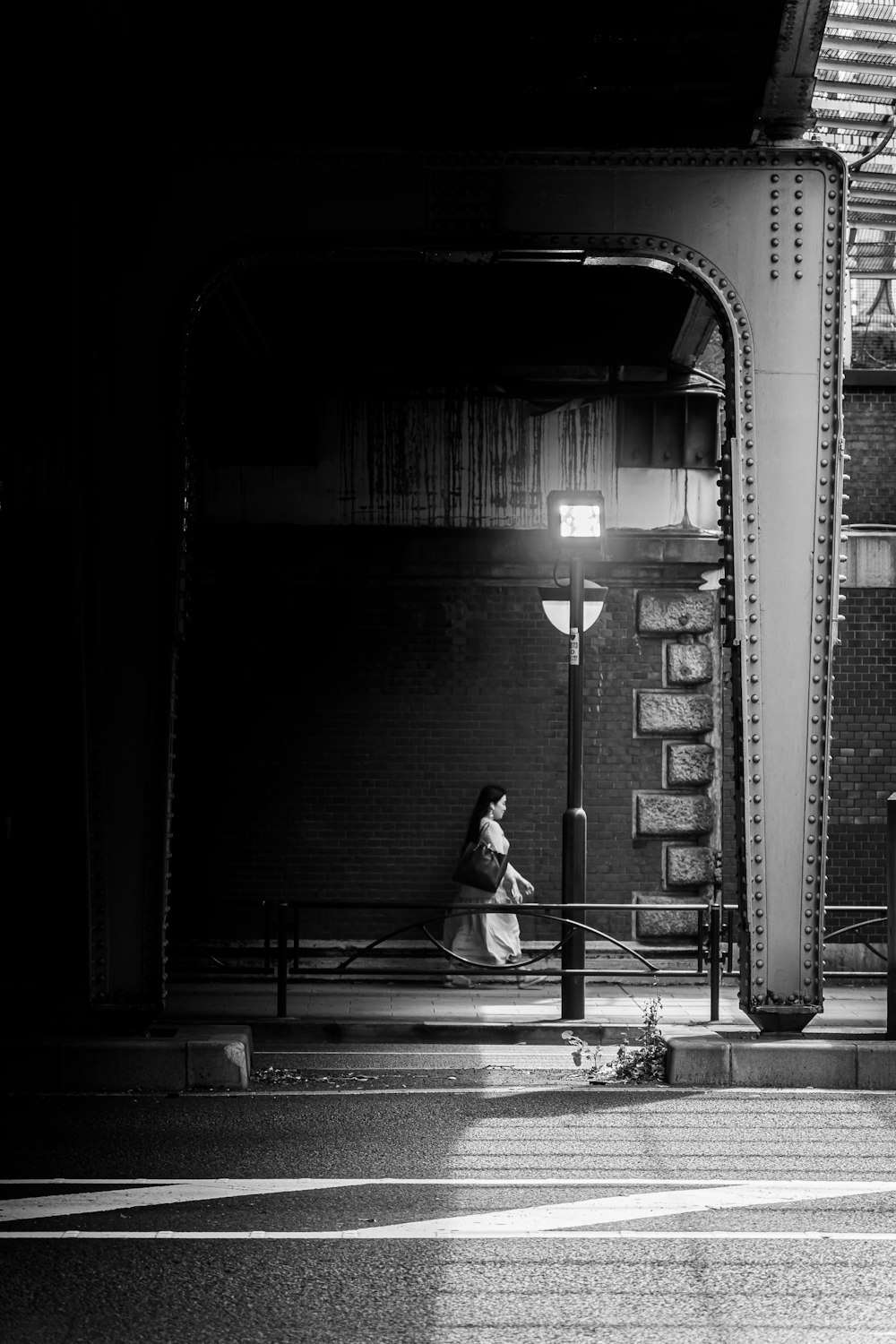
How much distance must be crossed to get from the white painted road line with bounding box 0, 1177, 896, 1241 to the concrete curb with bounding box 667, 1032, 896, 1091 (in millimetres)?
2054

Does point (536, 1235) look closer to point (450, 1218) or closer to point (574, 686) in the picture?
point (450, 1218)

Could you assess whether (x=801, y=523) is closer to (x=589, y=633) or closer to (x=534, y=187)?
(x=534, y=187)

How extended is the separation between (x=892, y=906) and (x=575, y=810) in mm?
2824

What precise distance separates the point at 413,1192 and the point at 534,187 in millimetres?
5594

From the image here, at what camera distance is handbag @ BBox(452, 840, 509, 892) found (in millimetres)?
13102

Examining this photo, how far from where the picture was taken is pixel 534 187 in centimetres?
880

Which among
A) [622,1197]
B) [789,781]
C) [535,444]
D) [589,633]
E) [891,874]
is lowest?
[622,1197]

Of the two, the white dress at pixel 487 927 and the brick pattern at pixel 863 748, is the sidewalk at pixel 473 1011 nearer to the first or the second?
the white dress at pixel 487 927

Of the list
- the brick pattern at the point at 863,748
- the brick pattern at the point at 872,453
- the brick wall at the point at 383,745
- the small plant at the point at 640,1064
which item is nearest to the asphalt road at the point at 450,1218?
the small plant at the point at 640,1064

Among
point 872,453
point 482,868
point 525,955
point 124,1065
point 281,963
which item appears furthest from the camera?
point 872,453

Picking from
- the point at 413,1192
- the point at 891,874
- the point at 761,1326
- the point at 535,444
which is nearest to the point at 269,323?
the point at 535,444

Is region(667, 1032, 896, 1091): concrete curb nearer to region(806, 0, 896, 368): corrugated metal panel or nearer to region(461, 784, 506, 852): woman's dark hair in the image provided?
region(461, 784, 506, 852): woman's dark hair

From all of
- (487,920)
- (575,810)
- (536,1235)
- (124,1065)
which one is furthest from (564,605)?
(536,1235)

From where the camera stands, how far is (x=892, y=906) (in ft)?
30.3
